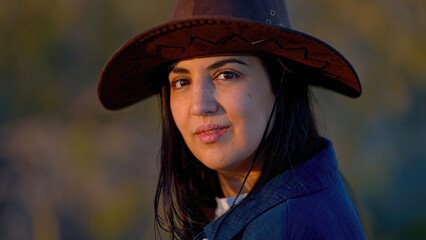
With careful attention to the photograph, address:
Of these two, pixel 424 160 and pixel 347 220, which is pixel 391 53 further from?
pixel 347 220

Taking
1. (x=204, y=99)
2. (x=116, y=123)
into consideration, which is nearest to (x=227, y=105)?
(x=204, y=99)

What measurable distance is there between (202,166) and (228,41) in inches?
32.1

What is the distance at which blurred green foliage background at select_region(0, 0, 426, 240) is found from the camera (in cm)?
446

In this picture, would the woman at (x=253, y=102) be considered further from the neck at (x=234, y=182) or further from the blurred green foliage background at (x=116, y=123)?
the blurred green foliage background at (x=116, y=123)

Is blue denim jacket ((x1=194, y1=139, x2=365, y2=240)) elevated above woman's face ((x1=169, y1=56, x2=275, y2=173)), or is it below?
below

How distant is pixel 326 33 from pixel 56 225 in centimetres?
366

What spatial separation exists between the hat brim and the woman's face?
0.05m

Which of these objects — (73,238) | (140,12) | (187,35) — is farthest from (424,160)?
(187,35)

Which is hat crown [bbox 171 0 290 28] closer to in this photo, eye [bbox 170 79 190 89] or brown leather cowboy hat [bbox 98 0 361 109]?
brown leather cowboy hat [bbox 98 0 361 109]

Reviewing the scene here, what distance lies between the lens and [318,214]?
1.45m

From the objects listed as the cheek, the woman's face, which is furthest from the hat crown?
the cheek

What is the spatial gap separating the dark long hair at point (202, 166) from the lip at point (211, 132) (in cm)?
24

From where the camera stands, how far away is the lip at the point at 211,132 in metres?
1.62

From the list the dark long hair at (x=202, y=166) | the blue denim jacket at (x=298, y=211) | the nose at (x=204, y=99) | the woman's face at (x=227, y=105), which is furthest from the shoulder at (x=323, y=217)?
the nose at (x=204, y=99)
